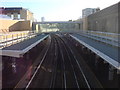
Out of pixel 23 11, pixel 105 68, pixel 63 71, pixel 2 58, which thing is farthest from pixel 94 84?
pixel 23 11

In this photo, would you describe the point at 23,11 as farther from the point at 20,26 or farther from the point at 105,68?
the point at 105,68

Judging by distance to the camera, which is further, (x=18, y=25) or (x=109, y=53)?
(x=18, y=25)

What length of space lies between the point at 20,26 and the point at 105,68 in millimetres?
47519

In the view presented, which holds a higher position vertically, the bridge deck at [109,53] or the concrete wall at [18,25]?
the concrete wall at [18,25]

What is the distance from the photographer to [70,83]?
1805 cm

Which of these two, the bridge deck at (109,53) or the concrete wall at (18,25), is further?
the concrete wall at (18,25)

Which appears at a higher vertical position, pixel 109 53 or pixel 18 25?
pixel 18 25

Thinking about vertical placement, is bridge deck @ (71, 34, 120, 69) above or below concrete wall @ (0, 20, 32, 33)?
below

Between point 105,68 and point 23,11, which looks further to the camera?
point 23,11

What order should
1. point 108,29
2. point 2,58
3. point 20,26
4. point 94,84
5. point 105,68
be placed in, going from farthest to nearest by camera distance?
point 20,26 < point 108,29 < point 105,68 < point 2,58 < point 94,84

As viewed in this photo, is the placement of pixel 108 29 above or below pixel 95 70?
above

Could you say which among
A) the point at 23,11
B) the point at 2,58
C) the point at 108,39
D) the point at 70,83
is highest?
the point at 23,11

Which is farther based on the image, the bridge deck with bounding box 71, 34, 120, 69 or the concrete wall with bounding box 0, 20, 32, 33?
the concrete wall with bounding box 0, 20, 32, 33

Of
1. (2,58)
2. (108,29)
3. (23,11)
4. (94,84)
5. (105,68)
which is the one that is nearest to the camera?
(94,84)
